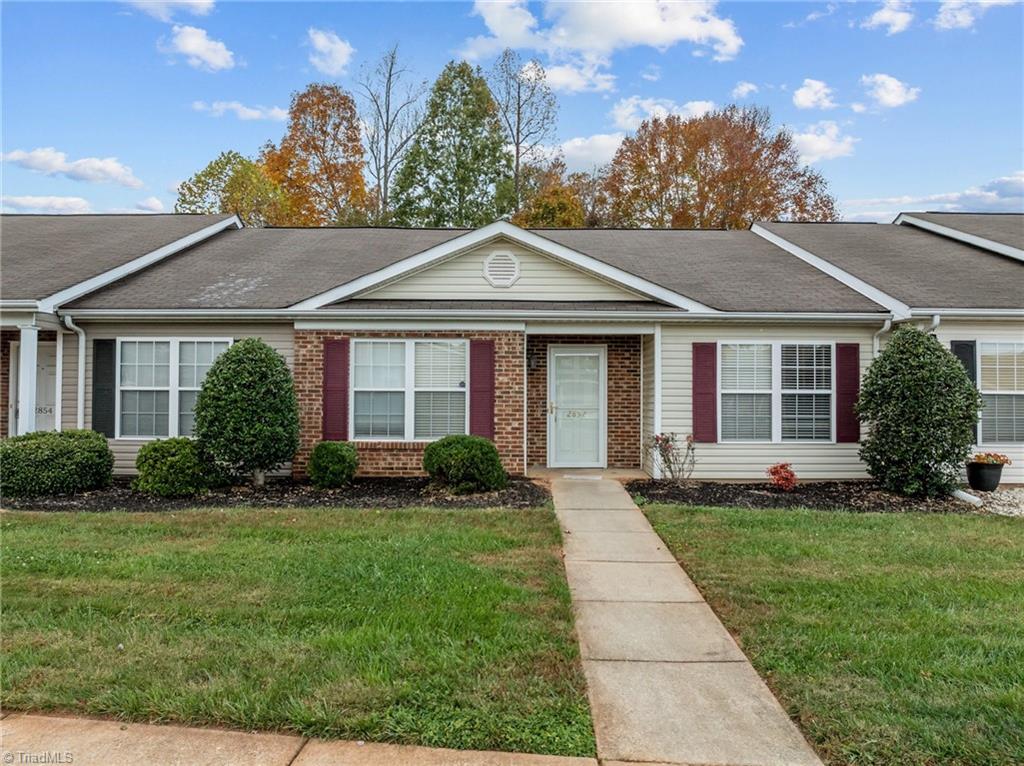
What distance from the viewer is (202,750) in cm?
282

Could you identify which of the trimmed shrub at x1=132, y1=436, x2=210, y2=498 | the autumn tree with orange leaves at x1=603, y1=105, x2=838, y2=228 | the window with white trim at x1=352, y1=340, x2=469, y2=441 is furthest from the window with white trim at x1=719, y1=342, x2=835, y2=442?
the autumn tree with orange leaves at x1=603, y1=105, x2=838, y2=228

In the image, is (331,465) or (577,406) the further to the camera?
(577,406)

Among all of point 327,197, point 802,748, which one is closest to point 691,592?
point 802,748

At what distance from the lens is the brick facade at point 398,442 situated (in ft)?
32.6

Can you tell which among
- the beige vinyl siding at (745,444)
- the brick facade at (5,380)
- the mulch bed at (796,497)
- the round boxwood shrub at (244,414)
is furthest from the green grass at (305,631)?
the brick facade at (5,380)

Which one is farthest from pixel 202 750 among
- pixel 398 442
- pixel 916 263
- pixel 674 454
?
pixel 916 263

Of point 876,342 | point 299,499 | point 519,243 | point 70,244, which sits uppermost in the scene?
point 70,244

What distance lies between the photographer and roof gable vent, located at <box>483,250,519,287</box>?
33.6 ft

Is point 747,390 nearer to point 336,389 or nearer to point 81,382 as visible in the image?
point 336,389

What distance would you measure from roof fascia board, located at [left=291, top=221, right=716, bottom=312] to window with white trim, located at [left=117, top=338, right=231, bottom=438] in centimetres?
193

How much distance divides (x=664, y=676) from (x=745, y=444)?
7.16 m

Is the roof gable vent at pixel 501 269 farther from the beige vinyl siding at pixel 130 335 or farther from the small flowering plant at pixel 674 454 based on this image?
the small flowering plant at pixel 674 454

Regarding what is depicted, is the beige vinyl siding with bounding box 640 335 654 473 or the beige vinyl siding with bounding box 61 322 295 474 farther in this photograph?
the beige vinyl siding with bounding box 640 335 654 473

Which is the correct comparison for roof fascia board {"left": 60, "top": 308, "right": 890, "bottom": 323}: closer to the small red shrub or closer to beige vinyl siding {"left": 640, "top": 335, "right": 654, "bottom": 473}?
beige vinyl siding {"left": 640, "top": 335, "right": 654, "bottom": 473}
